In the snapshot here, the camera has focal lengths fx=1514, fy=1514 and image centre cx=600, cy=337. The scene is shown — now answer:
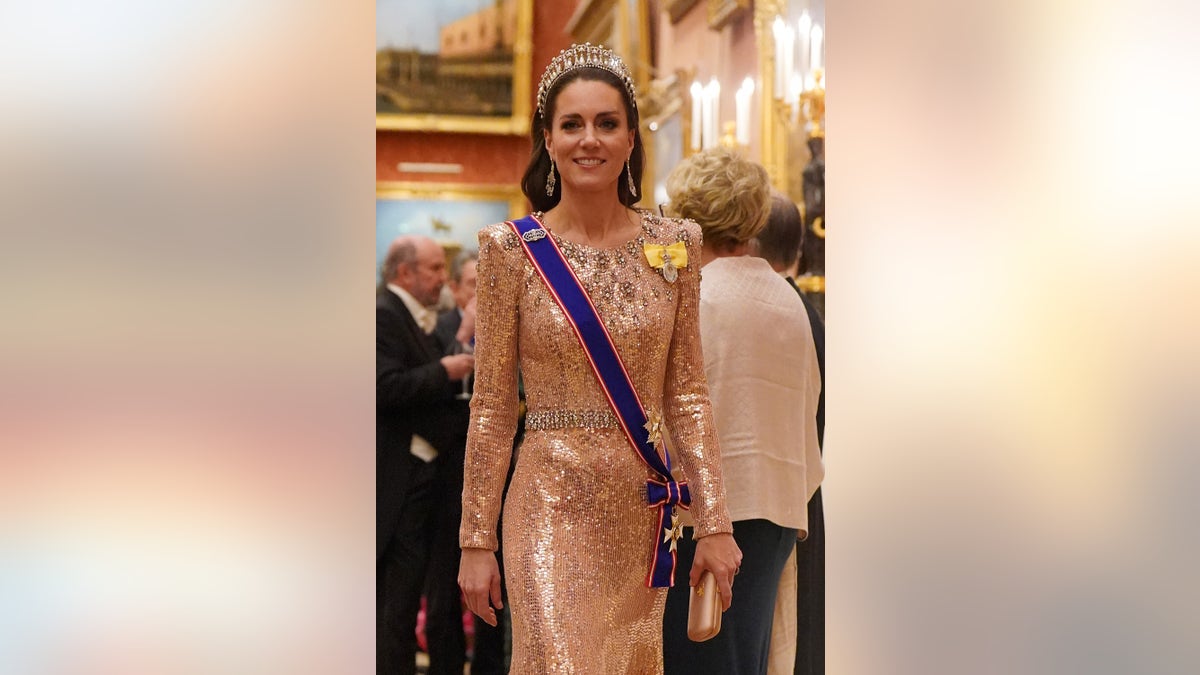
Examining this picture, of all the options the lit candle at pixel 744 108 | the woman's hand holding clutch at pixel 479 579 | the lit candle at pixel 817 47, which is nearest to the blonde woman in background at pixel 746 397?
the woman's hand holding clutch at pixel 479 579

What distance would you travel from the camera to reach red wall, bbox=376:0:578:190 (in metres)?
5.23

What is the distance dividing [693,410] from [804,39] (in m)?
2.35

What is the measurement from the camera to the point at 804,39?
502 centimetres

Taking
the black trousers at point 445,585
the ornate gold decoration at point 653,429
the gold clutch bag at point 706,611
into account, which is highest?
the ornate gold decoration at point 653,429

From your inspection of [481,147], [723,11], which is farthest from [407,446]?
[723,11]

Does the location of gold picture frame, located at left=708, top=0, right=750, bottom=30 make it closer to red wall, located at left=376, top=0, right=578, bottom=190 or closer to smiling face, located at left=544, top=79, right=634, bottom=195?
red wall, located at left=376, top=0, right=578, bottom=190

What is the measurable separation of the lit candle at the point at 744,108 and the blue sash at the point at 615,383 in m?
2.33

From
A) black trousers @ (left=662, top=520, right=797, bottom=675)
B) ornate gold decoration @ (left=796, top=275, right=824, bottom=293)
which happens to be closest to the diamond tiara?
black trousers @ (left=662, top=520, right=797, bottom=675)

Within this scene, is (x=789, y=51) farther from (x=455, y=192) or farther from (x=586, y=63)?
(x=586, y=63)

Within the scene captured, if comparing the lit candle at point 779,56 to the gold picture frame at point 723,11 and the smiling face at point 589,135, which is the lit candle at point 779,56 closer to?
the gold picture frame at point 723,11

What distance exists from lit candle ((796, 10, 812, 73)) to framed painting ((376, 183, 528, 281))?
1.13 metres

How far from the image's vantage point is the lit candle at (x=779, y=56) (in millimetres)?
5057
